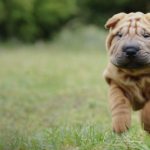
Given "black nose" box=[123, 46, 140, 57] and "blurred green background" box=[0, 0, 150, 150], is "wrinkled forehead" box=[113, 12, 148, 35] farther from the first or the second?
"blurred green background" box=[0, 0, 150, 150]

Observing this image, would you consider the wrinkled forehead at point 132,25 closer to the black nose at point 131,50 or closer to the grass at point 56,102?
the black nose at point 131,50

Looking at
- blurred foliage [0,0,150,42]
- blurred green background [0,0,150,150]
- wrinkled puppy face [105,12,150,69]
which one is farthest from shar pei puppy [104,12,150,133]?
blurred foliage [0,0,150,42]

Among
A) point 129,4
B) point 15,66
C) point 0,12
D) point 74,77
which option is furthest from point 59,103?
point 129,4

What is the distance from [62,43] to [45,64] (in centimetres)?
934

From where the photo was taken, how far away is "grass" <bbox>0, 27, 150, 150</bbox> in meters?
6.76

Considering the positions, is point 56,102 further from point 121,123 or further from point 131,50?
point 131,50

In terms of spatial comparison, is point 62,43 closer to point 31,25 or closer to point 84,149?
point 31,25

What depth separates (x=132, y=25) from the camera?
7062 mm

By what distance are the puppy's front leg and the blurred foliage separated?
68.3ft

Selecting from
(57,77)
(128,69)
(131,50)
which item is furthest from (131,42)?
(57,77)

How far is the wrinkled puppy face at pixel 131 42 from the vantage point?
6852mm

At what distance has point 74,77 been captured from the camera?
17562 millimetres

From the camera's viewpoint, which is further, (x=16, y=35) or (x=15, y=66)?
(x=16, y=35)

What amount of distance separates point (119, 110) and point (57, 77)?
33.9 ft
